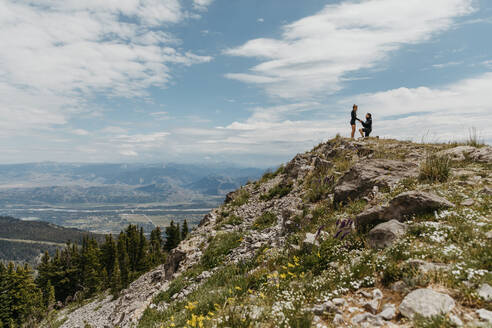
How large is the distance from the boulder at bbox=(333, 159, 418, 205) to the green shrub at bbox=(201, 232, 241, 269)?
20.5 ft

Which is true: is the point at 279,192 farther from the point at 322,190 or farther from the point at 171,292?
the point at 171,292

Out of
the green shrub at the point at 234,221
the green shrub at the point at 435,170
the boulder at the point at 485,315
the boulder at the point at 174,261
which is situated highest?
the green shrub at the point at 435,170

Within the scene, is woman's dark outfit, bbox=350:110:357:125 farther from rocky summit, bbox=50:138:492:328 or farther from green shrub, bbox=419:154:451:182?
green shrub, bbox=419:154:451:182

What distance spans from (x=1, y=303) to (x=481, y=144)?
7484cm

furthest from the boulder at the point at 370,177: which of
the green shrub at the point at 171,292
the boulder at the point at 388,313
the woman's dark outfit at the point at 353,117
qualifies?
the woman's dark outfit at the point at 353,117

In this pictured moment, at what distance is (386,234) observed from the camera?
21.5 ft

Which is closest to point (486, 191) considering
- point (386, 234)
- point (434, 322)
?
point (386, 234)

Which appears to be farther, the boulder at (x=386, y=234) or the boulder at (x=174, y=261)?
the boulder at (x=174, y=261)

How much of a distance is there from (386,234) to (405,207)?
60.8 inches

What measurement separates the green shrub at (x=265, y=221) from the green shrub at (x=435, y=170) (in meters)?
8.39

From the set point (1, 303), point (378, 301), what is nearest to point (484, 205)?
point (378, 301)

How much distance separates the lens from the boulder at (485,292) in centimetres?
402

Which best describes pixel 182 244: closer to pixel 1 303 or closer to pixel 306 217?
pixel 306 217

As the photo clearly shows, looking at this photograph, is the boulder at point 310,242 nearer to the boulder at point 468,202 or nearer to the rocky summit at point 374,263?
the rocky summit at point 374,263
